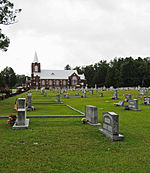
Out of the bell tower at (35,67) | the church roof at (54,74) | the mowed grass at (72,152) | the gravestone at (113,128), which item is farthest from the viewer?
the bell tower at (35,67)

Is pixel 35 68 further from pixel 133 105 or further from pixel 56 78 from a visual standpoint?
pixel 133 105

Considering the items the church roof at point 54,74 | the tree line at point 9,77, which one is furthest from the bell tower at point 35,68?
the tree line at point 9,77

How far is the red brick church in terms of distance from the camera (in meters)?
107

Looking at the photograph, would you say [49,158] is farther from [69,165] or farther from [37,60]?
[37,60]

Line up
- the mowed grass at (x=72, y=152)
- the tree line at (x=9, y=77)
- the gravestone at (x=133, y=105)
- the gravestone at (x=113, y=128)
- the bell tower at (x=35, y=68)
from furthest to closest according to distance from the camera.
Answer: the bell tower at (x=35, y=68) → the tree line at (x=9, y=77) → the gravestone at (x=133, y=105) → the gravestone at (x=113, y=128) → the mowed grass at (x=72, y=152)

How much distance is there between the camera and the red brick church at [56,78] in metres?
107

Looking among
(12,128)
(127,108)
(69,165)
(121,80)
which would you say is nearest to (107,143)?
(69,165)

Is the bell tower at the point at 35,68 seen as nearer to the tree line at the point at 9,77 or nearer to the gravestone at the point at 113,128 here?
the tree line at the point at 9,77

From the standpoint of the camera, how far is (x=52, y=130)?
31.6 feet

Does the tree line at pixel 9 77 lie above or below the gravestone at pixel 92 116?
above

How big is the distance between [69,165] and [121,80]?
79884mm

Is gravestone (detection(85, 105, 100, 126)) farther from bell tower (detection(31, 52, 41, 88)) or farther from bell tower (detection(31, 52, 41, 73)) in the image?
bell tower (detection(31, 52, 41, 73))

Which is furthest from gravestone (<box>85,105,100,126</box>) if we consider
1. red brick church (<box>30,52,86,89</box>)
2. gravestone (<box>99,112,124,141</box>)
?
red brick church (<box>30,52,86,89</box>)

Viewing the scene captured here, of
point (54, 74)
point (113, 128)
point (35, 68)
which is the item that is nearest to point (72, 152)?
point (113, 128)
